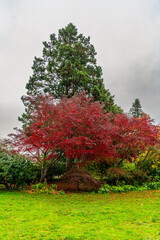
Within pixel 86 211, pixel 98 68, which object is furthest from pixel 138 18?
pixel 86 211

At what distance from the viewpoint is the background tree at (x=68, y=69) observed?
47.6 feet

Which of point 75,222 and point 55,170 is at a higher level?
point 55,170

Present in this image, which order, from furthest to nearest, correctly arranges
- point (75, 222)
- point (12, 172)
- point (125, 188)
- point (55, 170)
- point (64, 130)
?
1. point (55, 170)
2. point (125, 188)
3. point (12, 172)
4. point (64, 130)
5. point (75, 222)

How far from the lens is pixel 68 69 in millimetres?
14484

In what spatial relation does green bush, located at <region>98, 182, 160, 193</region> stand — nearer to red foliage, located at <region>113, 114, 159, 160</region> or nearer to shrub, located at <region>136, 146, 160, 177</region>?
shrub, located at <region>136, 146, 160, 177</region>

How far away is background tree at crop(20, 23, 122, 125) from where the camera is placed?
14.5 metres

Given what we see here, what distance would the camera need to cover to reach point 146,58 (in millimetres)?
14938

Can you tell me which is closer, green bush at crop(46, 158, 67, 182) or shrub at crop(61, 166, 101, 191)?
shrub at crop(61, 166, 101, 191)

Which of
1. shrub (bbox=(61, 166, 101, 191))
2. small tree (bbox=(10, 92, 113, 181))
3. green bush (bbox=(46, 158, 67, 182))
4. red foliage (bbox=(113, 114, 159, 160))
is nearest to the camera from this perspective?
small tree (bbox=(10, 92, 113, 181))

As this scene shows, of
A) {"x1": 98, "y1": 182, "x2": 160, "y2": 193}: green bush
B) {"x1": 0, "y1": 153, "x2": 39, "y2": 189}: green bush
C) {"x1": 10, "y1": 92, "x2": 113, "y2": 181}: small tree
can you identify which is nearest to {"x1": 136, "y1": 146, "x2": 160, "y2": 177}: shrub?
{"x1": 98, "y1": 182, "x2": 160, "y2": 193}: green bush

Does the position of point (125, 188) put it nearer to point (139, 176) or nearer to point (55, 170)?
point (139, 176)

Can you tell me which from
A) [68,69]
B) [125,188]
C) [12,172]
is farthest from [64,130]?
[68,69]

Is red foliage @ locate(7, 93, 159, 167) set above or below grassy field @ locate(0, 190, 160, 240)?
above

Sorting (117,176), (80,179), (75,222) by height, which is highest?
(117,176)
